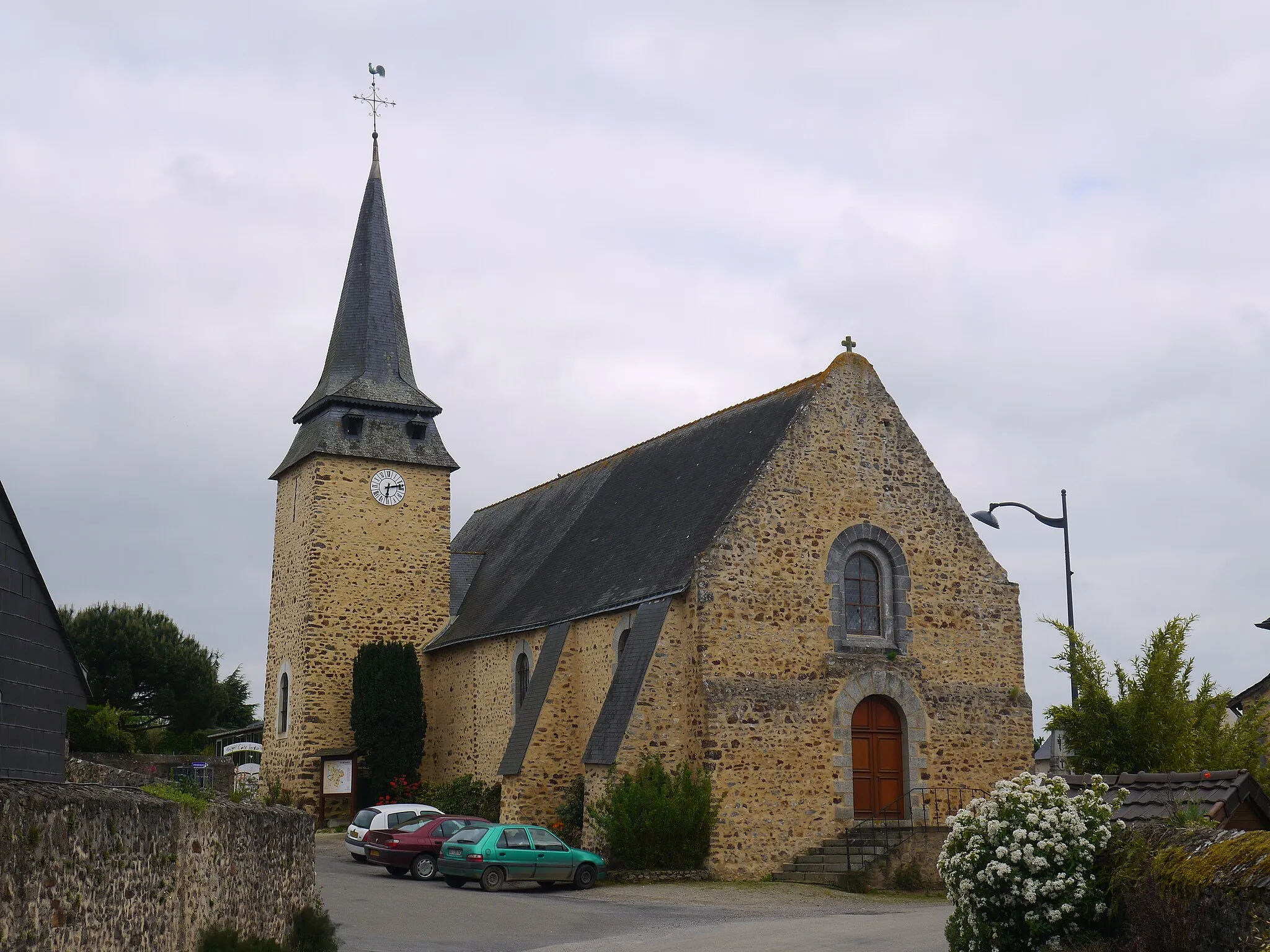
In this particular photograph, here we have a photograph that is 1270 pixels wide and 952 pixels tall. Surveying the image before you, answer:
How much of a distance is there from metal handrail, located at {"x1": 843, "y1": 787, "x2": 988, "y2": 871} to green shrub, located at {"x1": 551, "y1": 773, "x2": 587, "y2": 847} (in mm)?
4367

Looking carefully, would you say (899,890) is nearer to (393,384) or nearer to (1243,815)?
(1243,815)

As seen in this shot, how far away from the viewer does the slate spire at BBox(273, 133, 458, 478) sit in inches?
1261

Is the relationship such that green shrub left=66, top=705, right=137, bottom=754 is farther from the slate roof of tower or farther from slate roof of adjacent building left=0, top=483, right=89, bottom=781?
slate roof of adjacent building left=0, top=483, right=89, bottom=781

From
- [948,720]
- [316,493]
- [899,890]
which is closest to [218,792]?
[899,890]

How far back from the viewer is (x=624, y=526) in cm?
2642

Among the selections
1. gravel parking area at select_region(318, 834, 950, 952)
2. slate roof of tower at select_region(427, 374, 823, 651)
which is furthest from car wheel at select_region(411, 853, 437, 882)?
slate roof of tower at select_region(427, 374, 823, 651)

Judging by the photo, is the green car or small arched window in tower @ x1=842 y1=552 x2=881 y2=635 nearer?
the green car

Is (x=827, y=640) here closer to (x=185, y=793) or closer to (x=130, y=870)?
(x=185, y=793)

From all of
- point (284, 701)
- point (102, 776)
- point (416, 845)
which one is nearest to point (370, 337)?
point (284, 701)

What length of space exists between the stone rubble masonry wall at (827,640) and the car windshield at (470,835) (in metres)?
3.57

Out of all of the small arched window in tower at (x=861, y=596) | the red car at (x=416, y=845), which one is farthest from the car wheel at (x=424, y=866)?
the small arched window in tower at (x=861, y=596)

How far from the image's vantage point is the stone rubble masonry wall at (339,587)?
30.6m

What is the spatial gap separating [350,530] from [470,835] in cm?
1291

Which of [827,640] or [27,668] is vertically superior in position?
[827,640]
